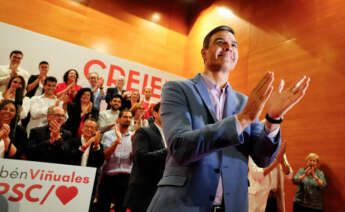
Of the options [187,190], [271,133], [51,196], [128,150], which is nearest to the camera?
[187,190]

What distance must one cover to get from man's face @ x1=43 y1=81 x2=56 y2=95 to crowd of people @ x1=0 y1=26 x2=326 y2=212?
19 mm

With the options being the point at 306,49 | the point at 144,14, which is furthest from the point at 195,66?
the point at 306,49

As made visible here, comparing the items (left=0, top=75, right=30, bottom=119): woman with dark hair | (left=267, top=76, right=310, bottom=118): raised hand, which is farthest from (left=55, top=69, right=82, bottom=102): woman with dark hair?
(left=267, top=76, right=310, bottom=118): raised hand

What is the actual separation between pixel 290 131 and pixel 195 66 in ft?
12.5

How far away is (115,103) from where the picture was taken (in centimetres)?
606

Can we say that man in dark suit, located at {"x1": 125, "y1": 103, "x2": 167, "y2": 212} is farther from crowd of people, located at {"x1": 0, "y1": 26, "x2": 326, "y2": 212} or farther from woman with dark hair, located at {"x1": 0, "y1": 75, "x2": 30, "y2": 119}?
woman with dark hair, located at {"x1": 0, "y1": 75, "x2": 30, "y2": 119}

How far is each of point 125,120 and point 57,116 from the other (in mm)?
1231

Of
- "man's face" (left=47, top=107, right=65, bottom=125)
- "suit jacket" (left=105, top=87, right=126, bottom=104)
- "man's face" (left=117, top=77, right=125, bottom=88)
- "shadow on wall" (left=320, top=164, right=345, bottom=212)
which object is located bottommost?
"shadow on wall" (left=320, top=164, right=345, bottom=212)

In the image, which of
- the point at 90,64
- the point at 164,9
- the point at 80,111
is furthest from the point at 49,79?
the point at 164,9

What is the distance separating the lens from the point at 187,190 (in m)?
0.98

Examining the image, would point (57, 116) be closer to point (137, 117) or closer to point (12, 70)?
A: point (12, 70)

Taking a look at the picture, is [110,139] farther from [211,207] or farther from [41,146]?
[211,207]

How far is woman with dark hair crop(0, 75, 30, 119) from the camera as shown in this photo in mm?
5075

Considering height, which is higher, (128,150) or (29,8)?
(29,8)
